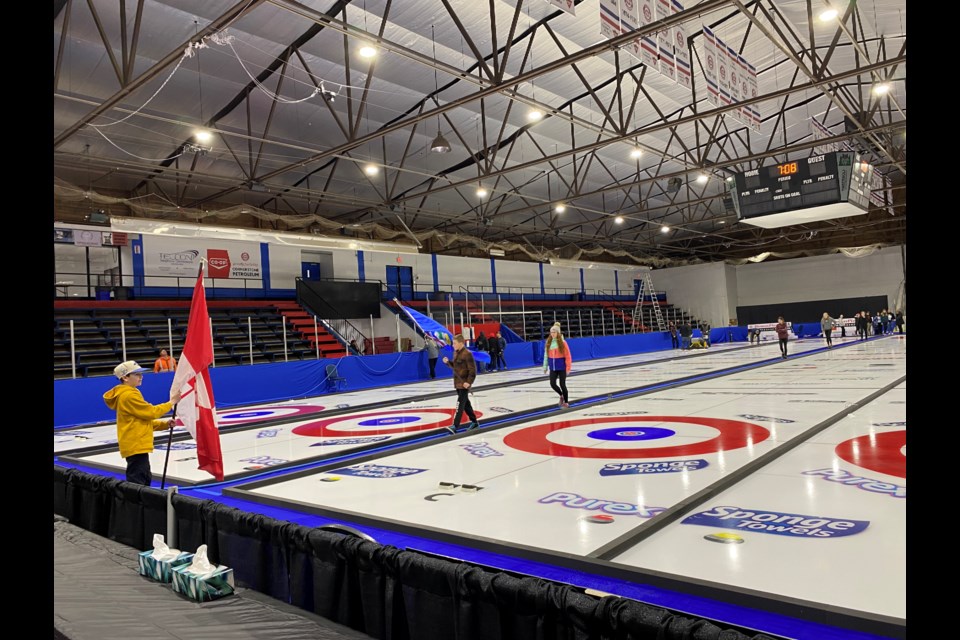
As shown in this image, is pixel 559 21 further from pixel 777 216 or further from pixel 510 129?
pixel 777 216

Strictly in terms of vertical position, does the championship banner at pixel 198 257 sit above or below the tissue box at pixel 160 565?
above

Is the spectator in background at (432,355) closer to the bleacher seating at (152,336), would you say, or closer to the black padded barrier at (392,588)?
the bleacher seating at (152,336)

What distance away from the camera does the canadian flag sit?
16.1 feet

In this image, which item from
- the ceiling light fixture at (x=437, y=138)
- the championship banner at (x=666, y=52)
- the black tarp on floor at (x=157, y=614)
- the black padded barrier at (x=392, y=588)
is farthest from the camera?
the ceiling light fixture at (x=437, y=138)

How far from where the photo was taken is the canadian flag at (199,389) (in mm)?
4914

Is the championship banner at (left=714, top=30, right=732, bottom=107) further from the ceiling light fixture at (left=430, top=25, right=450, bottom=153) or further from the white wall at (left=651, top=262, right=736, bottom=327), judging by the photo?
the white wall at (left=651, top=262, right=736, bottom=327)

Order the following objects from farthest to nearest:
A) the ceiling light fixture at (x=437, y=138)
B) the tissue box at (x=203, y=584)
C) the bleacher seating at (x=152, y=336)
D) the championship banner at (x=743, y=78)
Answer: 1. the bleacher seating at (x=152, y=336)
2. the ceiling light fixture at (x=437, y=138)
3. the championship banner at (x=743, y=78)
4. the tissue box at (x=203, y=584)

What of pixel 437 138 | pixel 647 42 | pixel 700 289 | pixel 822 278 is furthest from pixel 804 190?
pixel 700 289

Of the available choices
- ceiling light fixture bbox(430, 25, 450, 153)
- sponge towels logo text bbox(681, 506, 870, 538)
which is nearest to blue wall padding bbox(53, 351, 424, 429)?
ceiling light fixture bbox(430, 25, 450, 153)

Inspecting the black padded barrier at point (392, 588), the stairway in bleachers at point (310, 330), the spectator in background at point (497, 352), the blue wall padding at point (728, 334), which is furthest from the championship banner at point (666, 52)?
the blue wall padding at point (728, 334)

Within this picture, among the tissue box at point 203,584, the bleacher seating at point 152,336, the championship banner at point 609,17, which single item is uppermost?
the championship banner at point 609,17

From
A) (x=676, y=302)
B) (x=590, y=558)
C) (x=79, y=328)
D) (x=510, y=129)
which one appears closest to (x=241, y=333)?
(x=79, y=328)

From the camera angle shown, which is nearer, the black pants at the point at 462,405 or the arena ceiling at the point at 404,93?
the black pants at the point at 462,405

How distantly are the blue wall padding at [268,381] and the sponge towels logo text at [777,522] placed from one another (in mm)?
10882
